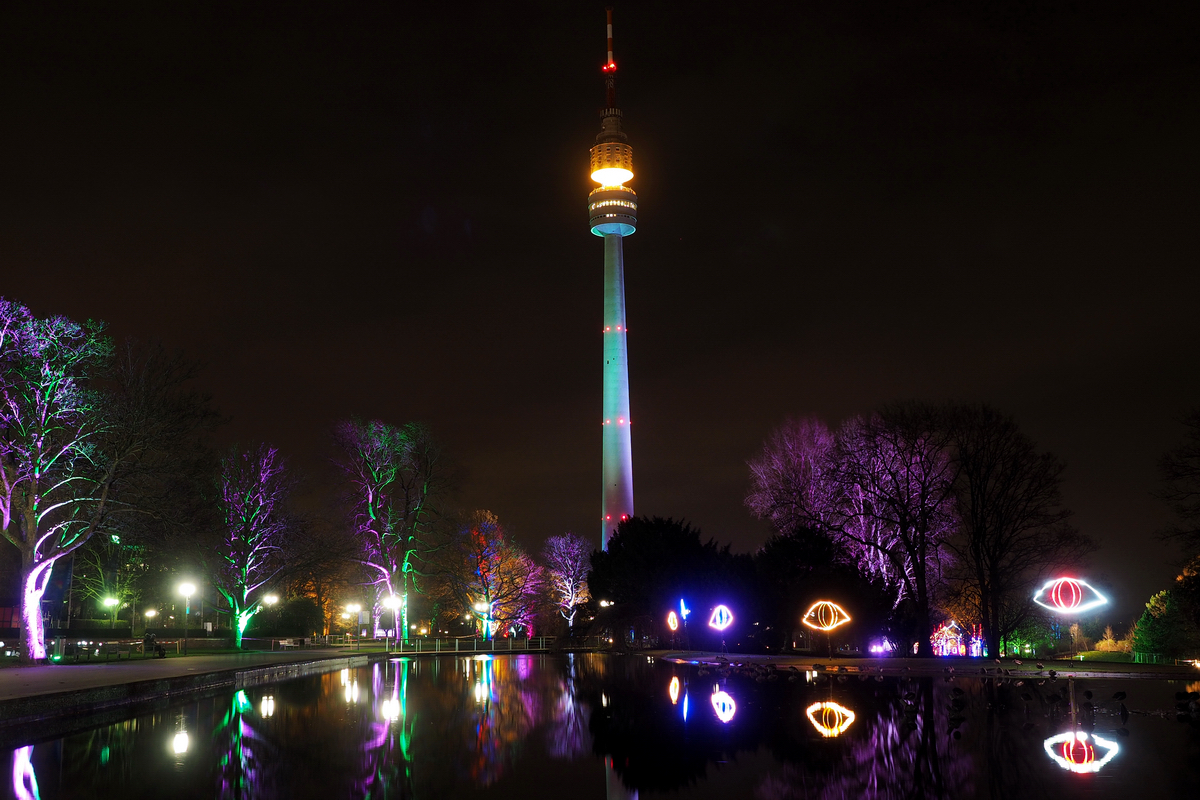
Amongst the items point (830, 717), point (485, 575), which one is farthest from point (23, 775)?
point (485, 575)

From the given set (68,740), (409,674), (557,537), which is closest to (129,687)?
(68,740)

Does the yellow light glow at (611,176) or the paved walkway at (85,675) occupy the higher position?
the yellow light glow at (611,176)

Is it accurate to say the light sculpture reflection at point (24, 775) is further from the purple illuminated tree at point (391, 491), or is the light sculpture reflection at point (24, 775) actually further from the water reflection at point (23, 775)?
the purple illuminated tree at point (391, 491)

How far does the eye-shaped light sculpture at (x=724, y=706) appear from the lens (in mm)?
19572

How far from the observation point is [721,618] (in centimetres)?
4641

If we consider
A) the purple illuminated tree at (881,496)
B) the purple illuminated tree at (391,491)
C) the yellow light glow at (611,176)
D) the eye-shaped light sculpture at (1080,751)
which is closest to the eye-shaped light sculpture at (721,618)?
the purple illuminated tree at (881,496)

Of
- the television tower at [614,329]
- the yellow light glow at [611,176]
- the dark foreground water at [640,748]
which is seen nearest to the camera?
the dark foreground water at [640,748]

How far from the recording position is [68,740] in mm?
16500

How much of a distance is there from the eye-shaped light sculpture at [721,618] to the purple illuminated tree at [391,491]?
64.8 feet

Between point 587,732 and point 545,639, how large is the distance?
188 feet

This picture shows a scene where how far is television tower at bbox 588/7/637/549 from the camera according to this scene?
88625mm

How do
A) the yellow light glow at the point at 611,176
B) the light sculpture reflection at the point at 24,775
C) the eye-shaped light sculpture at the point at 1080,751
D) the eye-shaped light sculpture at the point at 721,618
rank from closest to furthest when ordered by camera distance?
the light sculpture reflection at the point at 24,775 < the eye-shaped light sculpture at the point at 1080,751 < the eye-shaped light sculpture at the point at 721,618 < the yellow light glow at the point at 611,176

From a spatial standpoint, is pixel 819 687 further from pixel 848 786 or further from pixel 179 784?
pixel 179 784

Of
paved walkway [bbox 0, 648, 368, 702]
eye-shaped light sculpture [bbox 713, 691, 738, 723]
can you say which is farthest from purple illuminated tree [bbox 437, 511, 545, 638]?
eye-shaped light sculpture [bbox 713, 691, 738, 723]
